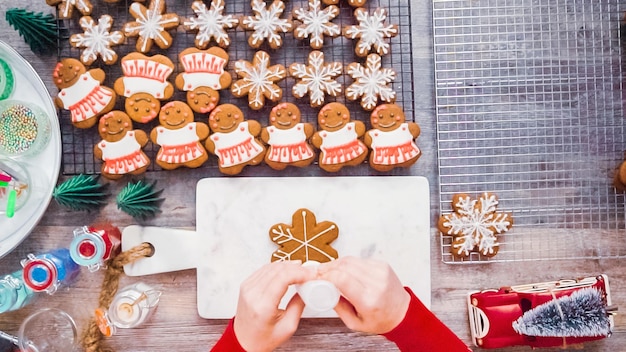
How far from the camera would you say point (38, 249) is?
155 cm

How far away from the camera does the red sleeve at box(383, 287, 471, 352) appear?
1.26 m

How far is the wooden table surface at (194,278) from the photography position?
1.53m

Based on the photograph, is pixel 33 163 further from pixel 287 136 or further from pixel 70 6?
pixel 287 136

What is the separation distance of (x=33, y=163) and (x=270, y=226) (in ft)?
1.92

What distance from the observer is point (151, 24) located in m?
1.45

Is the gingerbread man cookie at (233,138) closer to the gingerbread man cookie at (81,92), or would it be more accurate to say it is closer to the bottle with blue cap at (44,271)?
the gingerbread man cookie at (81,92)

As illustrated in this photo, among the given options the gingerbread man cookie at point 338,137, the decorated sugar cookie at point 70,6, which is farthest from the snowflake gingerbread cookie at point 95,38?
the gingerbread man cookie at point 338,137

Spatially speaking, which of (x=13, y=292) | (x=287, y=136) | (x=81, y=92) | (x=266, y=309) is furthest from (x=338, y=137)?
(x=13, y=292)

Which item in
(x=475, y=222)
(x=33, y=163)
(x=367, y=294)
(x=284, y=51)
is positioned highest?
(x=284, y=51)

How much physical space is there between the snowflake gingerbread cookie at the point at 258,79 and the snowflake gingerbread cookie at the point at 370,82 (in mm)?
168

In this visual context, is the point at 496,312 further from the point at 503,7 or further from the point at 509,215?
the point at 503,7

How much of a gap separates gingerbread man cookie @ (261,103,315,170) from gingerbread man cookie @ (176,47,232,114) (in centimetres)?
15

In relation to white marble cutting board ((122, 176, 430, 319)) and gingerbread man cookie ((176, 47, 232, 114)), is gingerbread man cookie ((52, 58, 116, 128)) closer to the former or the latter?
gingerbread man cookie ((176, 47, 232, 114))

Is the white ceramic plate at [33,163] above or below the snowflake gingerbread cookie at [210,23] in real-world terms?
below
